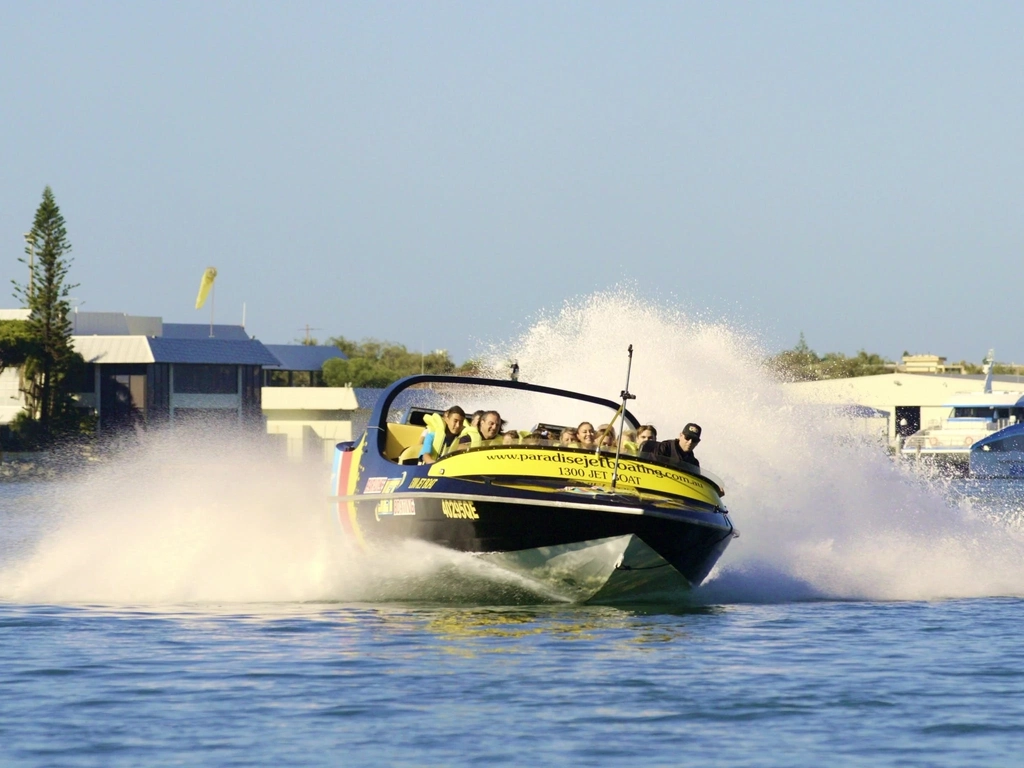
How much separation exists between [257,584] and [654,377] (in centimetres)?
960

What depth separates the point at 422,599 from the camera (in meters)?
16.4

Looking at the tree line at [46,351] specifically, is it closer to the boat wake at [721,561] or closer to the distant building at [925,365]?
the boat wake at [721,561]

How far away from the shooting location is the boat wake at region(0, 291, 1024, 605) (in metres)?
16.8

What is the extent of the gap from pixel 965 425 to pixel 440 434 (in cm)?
6156

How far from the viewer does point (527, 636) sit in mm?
13852

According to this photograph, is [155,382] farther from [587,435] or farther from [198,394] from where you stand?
[587,435]

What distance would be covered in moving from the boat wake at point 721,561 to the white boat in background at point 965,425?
49.3m

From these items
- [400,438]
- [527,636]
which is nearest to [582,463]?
[527,636]

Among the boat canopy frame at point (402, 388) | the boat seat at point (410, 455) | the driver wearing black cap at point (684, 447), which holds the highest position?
the boat canopy frame at point (402, 388)

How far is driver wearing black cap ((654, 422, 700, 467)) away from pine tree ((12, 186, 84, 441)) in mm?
61771

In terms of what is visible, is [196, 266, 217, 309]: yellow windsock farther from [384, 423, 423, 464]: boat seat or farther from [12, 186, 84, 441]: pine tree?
[384, 423, 423, 464]: boat seat

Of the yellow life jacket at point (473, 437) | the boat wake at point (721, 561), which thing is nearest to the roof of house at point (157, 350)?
the boat wake at point (721, 561)

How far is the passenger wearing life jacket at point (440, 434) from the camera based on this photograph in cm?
1639

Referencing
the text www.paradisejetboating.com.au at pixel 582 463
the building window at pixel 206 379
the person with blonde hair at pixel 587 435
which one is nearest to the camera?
the text www.paradisejetboating.com.au at pixel 582 463
